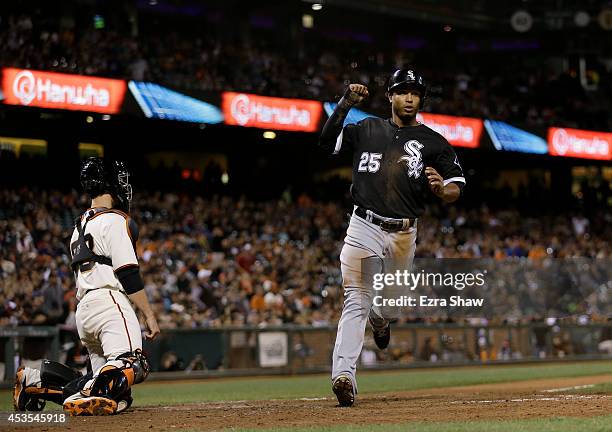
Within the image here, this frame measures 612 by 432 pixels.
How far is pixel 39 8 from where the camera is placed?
2475cm

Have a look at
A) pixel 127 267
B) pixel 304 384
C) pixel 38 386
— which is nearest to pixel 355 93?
pixel 127 267

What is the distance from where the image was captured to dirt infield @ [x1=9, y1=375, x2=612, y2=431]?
5.66 meters

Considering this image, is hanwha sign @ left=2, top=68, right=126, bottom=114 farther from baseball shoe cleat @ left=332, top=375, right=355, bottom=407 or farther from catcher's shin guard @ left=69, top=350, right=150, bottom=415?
baseball shoe cleat @ left=332, top=375, right=355, bottom=407

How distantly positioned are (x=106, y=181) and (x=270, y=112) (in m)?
15.5

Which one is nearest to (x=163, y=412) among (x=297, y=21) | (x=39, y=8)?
(x=39, y=8)

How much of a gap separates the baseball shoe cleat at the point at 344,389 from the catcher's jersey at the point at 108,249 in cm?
148

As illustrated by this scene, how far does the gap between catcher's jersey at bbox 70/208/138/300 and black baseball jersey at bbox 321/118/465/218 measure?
1.49 meters

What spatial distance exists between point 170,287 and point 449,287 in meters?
5.37

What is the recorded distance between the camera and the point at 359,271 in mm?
6812

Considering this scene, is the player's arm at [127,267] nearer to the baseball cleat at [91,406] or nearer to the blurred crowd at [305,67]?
the baseball cleat at [91,406]

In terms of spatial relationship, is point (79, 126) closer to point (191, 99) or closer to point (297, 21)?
point (191, 99)

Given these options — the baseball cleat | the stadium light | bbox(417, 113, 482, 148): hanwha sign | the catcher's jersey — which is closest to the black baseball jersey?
the catcher's jersey

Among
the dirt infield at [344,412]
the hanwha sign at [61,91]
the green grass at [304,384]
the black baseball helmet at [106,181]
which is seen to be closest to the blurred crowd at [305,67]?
the hanwha sign at [61,91]

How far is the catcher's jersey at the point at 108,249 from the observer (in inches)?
252
